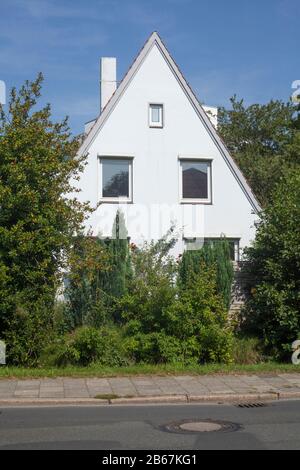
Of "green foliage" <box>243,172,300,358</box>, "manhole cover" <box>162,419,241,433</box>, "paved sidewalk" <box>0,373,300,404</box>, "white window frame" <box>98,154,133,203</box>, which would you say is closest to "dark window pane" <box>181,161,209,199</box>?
"white window frame" <box>98,154,133,203</box>

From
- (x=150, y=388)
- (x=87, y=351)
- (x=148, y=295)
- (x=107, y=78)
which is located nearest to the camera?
(x=150, y=388)

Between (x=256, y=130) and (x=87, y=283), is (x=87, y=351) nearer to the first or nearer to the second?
(x=87, y=283)

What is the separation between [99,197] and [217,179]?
4431mm

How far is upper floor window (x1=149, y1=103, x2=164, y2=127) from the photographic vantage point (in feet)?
78.1

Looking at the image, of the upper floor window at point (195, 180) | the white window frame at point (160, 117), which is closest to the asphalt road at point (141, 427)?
the upper floor window at point (195, 180)

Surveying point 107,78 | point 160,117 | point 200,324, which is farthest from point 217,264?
point 107,78

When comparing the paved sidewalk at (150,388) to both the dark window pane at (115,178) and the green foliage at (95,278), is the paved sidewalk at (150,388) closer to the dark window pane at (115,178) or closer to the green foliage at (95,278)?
the green foliage at (95,278)

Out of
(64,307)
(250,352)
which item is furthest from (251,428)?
(64,307)

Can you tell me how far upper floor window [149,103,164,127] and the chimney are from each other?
3.54 meters

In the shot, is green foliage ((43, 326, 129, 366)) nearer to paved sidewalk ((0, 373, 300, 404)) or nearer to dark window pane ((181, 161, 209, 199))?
paved sidewalk ((0, 373, 300, 404))

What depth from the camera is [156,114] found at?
78.4 ft

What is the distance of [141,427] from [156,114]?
636 inches

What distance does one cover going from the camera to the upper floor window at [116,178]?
23250mm
